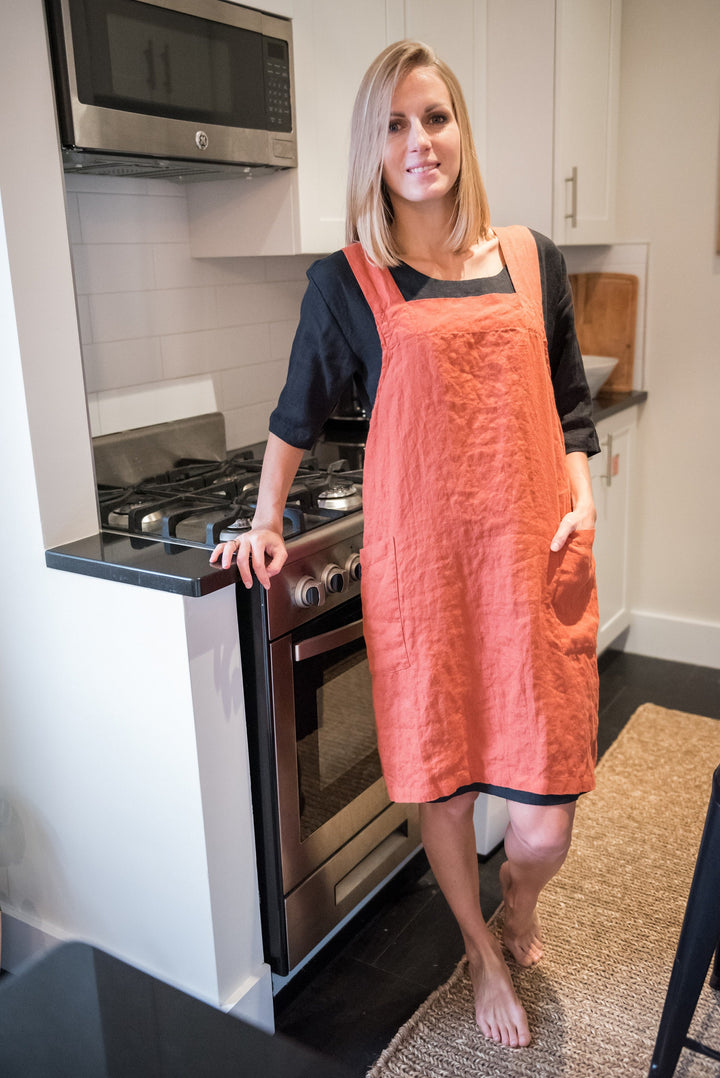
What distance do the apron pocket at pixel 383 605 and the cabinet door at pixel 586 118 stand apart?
1.52 metres

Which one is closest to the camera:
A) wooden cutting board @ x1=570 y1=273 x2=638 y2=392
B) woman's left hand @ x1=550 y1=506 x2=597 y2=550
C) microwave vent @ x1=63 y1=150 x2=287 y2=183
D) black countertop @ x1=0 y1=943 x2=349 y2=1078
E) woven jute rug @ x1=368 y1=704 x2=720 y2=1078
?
black countertop @ x1=0 y1=943 x2=349 y2=1078

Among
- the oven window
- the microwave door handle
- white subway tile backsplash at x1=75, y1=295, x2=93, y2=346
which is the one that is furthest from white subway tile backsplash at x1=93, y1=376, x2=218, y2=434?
the oven window

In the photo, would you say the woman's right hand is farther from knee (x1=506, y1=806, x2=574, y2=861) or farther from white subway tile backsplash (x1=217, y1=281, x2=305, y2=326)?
white subway tile backsplash (x1=217, y1=281, x2=305, y2=326)

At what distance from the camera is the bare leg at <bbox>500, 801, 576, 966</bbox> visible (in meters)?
1.62

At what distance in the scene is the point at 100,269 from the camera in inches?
81.4

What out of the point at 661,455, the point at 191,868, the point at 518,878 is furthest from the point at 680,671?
the point at 191,868

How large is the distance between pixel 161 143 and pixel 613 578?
6.88ft

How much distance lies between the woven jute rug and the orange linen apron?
50 centimetres

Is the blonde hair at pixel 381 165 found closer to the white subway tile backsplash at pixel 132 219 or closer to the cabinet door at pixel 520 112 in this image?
the white subway tile backsplash at pixel 132 219

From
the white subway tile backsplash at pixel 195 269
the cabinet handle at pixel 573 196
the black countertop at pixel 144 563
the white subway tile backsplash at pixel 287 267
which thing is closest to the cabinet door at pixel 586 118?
the cabinet handle at pixel 573 196

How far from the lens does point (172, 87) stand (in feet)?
5.79

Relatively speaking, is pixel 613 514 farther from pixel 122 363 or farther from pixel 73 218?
pixel 73 218

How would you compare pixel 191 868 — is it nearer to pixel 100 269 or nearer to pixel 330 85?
pixel 100 269

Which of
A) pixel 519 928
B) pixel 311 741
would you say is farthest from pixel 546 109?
pixel 519 928
